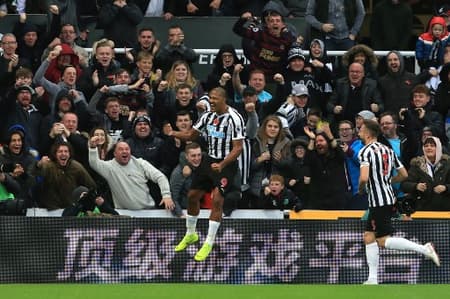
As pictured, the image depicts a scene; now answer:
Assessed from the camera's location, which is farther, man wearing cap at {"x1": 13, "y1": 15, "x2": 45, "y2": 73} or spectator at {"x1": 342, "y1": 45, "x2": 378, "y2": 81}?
man wearing cap at {"x1": 13, "y1": 15, "x2": 45, "y2": 73}

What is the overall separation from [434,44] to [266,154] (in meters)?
3.44

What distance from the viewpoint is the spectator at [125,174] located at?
19.5 meters

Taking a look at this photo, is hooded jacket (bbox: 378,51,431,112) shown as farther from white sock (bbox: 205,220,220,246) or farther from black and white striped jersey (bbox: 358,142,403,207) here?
white sock (bbox: 205,220,220,246)

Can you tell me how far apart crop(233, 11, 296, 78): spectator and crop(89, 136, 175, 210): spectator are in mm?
3062

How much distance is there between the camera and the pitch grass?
15.7 metres

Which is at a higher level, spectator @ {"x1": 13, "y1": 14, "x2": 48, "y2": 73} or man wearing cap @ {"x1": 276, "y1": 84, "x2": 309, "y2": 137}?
spectator @ {"x1": 13, "y1": 14, "x2": 48, "y2": 73}

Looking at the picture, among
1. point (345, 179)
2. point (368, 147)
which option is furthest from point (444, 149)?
point (368, 147)

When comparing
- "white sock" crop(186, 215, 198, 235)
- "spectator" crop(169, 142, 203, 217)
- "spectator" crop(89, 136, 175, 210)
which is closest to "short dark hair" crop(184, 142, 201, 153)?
"spectator" crop(169, 142, 203, 217)

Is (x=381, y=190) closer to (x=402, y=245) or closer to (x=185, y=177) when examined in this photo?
(x=402, y=245)

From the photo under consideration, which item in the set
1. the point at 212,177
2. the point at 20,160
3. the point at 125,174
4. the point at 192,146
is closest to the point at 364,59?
the point at 192,146

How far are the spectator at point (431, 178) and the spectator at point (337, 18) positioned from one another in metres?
3.60

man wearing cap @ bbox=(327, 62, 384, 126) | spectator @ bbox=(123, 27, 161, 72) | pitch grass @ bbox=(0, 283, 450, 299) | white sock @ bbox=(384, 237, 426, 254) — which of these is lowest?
pitch grass @ bbox=(0, 283, 450, 299)

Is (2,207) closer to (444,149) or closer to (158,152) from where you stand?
(158,152)

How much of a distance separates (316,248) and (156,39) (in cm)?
520
